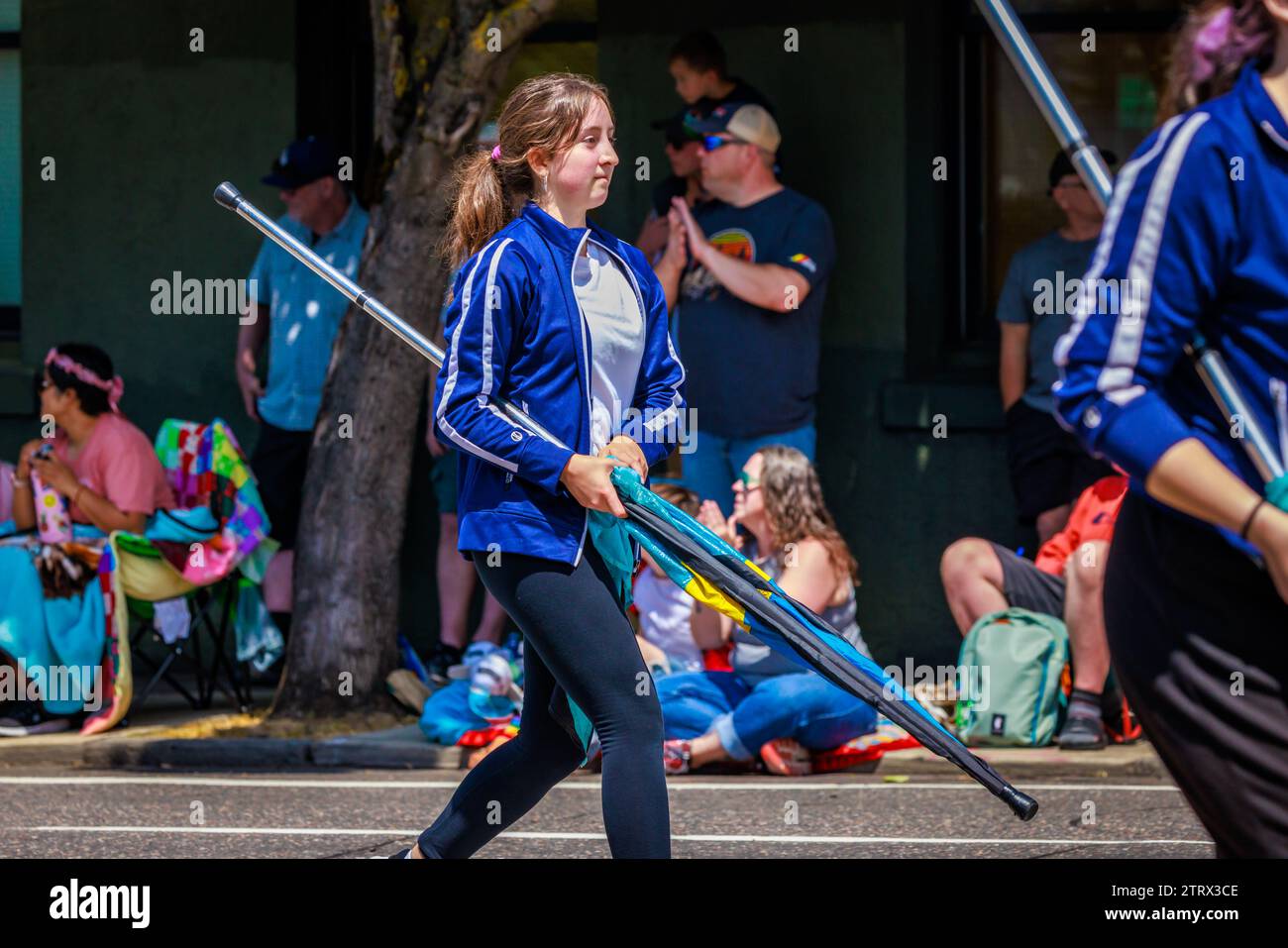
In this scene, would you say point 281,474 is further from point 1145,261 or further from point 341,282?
point 1145,261

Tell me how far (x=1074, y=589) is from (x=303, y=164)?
439 cm

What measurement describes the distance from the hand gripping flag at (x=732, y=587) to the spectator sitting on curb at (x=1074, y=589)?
4.31m

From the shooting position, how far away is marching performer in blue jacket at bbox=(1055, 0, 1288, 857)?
2594 millimetres

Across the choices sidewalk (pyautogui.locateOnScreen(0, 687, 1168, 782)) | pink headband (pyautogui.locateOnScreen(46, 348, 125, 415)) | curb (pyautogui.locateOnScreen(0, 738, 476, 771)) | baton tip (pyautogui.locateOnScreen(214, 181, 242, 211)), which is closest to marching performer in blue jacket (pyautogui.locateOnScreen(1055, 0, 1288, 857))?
baton tip (pyautogui.locateOnScreen(214, 181, 242, 211))

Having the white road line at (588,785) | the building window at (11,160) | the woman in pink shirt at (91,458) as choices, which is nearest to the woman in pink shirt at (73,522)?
the woman in pink shirt at (91,458)

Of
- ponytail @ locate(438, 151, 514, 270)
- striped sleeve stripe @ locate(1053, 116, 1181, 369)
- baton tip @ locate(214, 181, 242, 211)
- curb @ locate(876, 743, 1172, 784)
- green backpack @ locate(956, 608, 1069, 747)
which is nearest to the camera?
striped sleeve stripe @ locate(1053, 116, 1181, 369)

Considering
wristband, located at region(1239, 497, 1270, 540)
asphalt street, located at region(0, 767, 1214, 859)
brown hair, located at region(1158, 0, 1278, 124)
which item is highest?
brown hair, located at region(1158, 0, 1278, 124)

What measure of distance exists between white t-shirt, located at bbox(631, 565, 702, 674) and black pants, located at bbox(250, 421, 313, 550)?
2332 millimetres

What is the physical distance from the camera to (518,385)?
4.39 meters

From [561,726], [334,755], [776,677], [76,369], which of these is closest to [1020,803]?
[561,726]

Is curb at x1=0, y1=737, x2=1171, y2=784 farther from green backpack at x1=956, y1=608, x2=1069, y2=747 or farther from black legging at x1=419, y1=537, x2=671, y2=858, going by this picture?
black legging at x1=419, y1=537, x2=671, y2=858

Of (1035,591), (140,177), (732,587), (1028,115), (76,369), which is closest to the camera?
(732,587)

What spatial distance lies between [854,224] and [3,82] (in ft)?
16.3

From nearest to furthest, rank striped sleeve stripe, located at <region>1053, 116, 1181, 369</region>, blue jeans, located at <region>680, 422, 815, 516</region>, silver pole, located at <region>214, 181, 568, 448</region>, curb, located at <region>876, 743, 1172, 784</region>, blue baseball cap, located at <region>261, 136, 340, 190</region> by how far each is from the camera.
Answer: striped sleeve stripe, located at <region>1053, 116, 1181, 369</region>, silver pole, located at <region>214, 181, 568, 448</region>, curb, located at <region>876, 743, 1172, 784</region>, blue jeans, located at <region>680, 422, 815, 516</region>, blue baseball cap, located at <region>261, 136, 340, 190</region>
